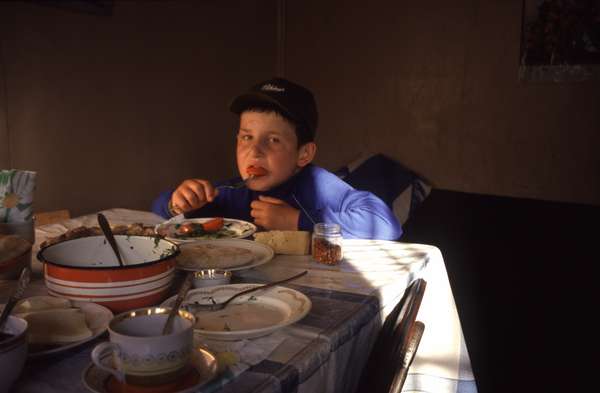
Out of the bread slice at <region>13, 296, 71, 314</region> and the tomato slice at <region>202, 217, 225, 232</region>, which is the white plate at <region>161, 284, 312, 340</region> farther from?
the tomato slice at <region>202, 217, 225, 232</region>

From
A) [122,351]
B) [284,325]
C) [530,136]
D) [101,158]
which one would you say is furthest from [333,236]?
[530,136]

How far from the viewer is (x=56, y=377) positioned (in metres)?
0.66

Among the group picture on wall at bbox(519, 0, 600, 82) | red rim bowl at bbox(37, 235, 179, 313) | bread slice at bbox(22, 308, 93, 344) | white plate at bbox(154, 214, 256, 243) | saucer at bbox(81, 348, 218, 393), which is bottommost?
white plate at bbox(154, 214, 256, 243)

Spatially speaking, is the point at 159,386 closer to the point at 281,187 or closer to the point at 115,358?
the point at 115,358

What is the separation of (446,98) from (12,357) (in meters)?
3.89

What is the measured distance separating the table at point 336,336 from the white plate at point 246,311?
2 centimetres

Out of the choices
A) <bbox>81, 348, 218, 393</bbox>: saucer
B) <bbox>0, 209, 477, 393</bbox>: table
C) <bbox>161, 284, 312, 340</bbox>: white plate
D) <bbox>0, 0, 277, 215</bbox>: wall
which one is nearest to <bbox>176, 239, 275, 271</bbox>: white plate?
<bbox>0, 209, 477, 393</bbox>: table

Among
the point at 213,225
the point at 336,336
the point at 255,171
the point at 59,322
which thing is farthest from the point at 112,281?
the point at 255,171

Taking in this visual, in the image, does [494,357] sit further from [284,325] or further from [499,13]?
[499,13]

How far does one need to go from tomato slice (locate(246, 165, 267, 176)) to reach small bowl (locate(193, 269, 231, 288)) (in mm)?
824

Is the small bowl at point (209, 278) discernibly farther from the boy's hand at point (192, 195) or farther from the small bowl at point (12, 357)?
the boy's hand at point (192, 195)

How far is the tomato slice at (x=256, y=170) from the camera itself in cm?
184

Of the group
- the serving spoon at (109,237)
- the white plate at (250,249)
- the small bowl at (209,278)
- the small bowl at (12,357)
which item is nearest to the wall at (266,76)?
the white plate at (250,249)

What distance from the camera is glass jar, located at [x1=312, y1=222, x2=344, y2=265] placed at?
4.09ft
